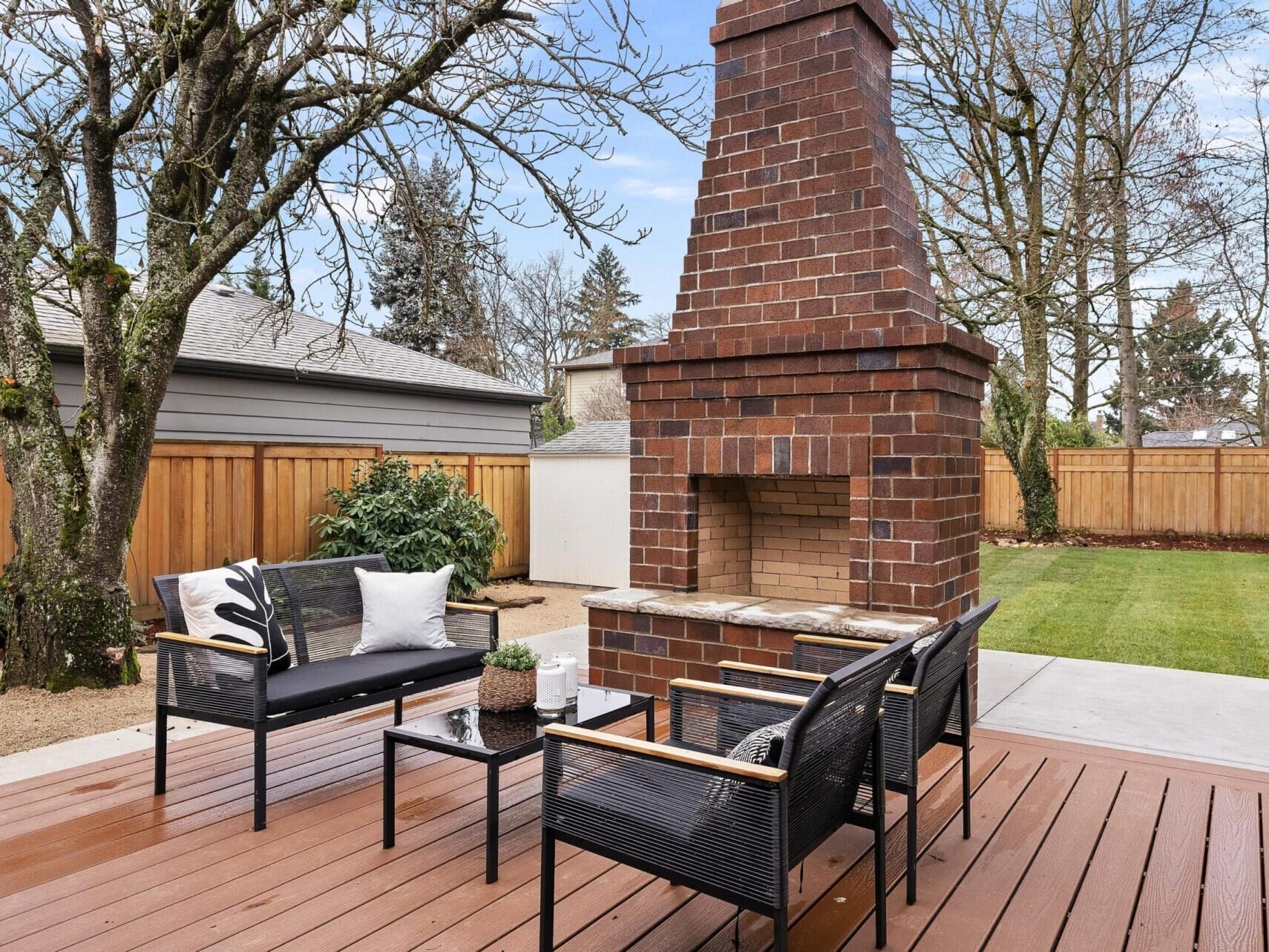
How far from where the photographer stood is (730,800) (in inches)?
79.2

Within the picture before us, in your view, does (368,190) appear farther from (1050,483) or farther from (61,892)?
(1050,483)

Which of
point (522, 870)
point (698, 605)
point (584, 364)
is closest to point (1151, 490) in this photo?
point (698, 605)

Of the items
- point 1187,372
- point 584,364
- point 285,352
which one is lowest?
point 285,352

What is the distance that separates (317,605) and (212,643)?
2.72ft

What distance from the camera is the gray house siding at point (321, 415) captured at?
7.75 meters

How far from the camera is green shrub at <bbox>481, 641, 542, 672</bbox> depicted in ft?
10.6

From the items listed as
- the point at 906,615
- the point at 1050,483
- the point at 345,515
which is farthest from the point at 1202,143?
the point at 345,515

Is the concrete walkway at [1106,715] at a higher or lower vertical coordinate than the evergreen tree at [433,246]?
lower

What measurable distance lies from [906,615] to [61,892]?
130 inches

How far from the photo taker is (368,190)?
6.28 m

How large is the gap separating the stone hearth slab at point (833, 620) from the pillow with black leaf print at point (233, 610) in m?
2.08

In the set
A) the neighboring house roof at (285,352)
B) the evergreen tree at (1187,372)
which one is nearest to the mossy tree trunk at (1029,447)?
the evergreen tree at (1187,372)

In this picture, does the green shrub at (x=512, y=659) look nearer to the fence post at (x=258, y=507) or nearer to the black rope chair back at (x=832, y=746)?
the black rope chair back at (x=832, y=746)

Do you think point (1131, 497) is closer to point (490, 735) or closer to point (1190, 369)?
point (1190, 369)
